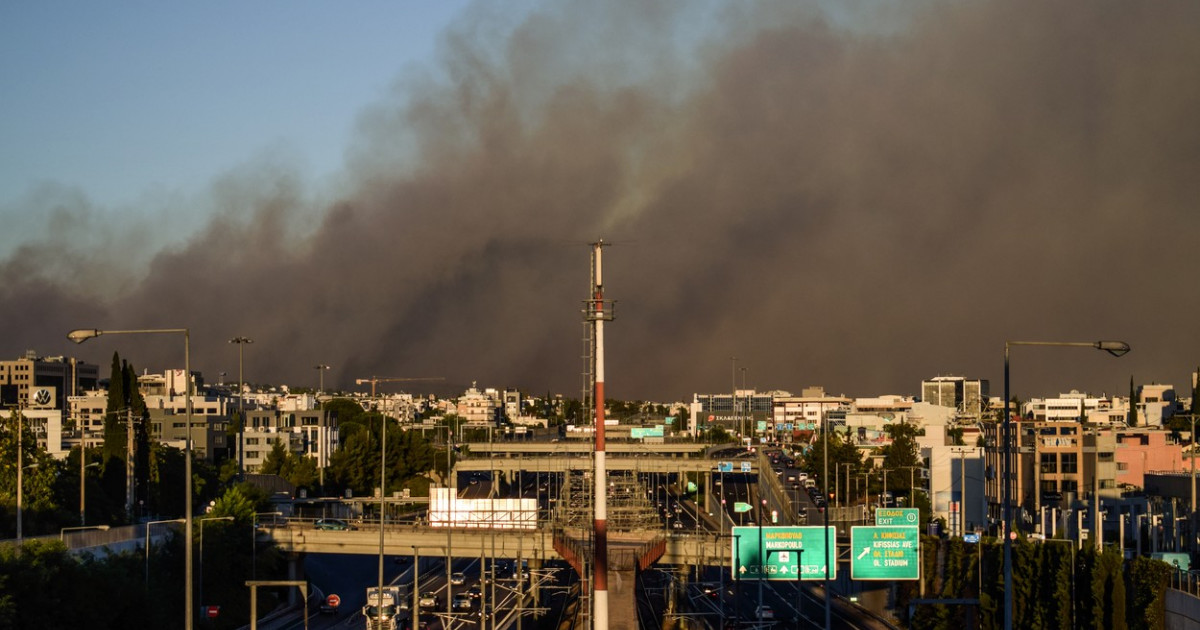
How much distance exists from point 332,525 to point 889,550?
5963cm

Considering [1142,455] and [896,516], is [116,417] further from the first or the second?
[1142,455]

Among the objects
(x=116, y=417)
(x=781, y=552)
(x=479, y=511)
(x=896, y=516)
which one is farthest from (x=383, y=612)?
(x=116, y=417)

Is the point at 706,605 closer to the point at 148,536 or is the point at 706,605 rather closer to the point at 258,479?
the point at 148,536

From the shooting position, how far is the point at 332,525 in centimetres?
12344

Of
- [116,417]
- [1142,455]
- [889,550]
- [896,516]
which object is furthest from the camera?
[1142,455]

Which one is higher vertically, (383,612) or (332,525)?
(332,525)

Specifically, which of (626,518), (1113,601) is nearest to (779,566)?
(1113,601)

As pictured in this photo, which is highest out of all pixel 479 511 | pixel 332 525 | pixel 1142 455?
pixel 1142 455

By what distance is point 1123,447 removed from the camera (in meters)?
151

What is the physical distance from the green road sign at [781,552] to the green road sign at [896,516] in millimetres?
7560

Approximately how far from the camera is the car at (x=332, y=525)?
373 feet

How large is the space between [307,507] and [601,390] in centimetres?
10555

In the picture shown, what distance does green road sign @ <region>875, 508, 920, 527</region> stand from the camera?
86500 mm

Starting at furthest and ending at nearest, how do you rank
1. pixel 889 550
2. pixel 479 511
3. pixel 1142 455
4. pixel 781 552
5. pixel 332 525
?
pixel 1142 455 < pixel 332 525 < pixel 479 511 < pixel 781 552 < pixel 889 550
